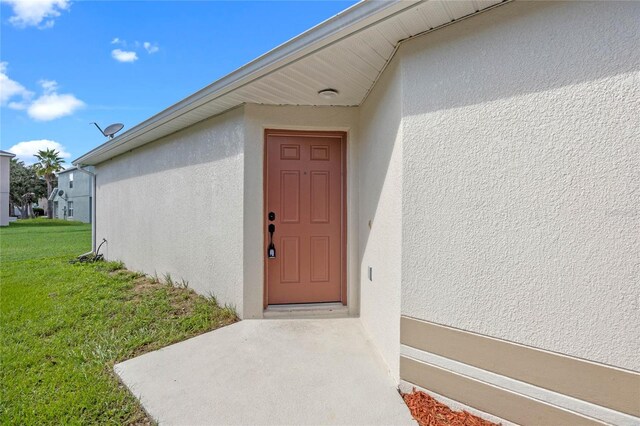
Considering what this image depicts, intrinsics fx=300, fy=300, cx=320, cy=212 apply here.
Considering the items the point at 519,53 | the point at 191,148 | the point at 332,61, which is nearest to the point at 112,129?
the point at 191,148

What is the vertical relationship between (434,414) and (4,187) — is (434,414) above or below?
below

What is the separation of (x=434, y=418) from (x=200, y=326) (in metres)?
2.81

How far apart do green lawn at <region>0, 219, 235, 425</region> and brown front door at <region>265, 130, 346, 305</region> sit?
3.43 feet

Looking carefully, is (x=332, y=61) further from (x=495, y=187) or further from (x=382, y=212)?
(x=495, y=187)

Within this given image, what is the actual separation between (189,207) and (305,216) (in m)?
2.13

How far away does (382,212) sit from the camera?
3.00m

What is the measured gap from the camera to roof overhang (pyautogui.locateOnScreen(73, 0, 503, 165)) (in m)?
2.11

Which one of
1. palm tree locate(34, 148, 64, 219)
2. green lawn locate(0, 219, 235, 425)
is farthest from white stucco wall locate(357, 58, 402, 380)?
palm tree locate(34, 148, 64, 219)

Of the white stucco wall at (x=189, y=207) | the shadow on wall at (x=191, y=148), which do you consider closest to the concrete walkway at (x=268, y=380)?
the white stucco wall at (x=189, y=207)

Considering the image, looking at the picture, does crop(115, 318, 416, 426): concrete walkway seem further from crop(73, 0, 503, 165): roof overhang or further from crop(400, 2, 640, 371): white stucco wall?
crop(73, 0, 503, 165): roof overhang

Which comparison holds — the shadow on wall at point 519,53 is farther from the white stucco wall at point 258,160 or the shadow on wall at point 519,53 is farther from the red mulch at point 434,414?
the red mulch at point 434,414

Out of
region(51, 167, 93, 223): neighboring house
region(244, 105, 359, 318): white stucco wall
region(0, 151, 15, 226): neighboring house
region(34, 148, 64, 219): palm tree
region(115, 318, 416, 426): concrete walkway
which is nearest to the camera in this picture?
region(115, 318, 416, 426): concrete walkway

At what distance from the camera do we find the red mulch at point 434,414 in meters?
2.08

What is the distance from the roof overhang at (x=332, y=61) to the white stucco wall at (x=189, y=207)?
447mm
